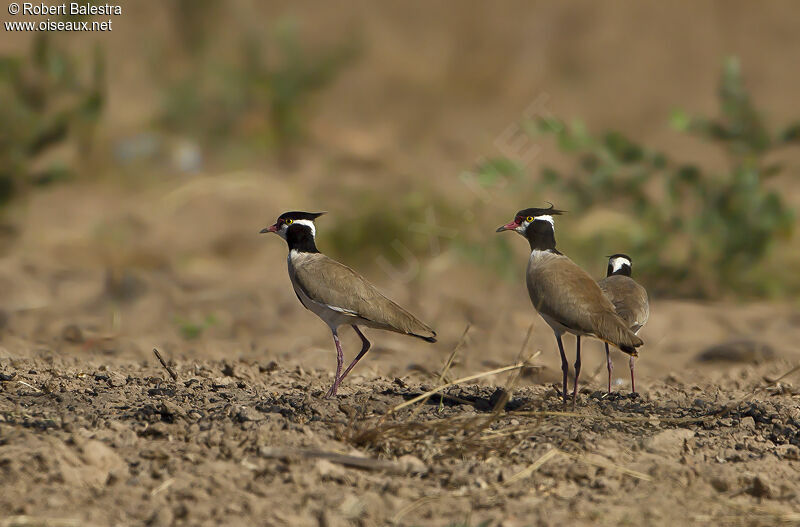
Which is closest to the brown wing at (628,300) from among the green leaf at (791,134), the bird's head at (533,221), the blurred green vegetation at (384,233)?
the bird's head at (533,221)

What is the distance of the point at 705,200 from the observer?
9242 millimetres

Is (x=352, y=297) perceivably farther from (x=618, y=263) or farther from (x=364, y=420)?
(x=618, y=263)

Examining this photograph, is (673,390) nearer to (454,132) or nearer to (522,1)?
(454,132)

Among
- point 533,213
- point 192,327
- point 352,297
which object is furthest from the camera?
point 192,327

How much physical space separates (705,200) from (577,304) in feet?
15.2

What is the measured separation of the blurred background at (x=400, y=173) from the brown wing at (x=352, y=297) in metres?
1.43

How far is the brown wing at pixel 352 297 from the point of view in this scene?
5.43m

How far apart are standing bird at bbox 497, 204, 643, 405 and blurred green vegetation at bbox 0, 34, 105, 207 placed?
5814mm

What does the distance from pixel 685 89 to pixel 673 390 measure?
13.8 meters

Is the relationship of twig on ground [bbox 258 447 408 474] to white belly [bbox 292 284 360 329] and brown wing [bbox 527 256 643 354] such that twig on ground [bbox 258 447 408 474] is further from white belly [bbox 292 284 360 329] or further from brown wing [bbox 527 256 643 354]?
white belly [bbox 292 284 360 329]

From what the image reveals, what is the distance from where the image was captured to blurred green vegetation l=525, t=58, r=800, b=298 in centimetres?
901

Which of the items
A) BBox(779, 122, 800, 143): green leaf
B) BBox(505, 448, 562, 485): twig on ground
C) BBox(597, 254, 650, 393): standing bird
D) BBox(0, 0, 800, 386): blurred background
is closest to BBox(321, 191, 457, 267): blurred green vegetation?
BBox(0, 0, 800, 386): blurred background

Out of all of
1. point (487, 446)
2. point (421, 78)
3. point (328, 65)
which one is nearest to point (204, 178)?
point (328, 65)

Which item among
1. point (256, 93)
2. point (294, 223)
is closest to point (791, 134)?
point (294, 223)
